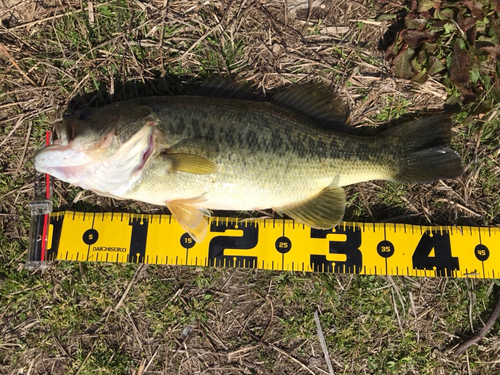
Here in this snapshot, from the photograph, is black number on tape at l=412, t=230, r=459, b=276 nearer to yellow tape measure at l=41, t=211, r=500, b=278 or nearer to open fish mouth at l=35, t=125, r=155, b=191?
yellow tape measure at l=41, t=211, r=500, b=278

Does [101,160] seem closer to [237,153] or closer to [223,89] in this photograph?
[237,153]

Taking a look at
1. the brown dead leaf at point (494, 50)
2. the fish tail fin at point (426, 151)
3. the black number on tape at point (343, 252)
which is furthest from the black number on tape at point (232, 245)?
the brown dead leaf at point (494, 50)

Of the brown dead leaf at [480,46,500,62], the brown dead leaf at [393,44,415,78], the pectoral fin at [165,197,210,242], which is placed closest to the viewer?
the pectoral fin at [165,197,210,242]

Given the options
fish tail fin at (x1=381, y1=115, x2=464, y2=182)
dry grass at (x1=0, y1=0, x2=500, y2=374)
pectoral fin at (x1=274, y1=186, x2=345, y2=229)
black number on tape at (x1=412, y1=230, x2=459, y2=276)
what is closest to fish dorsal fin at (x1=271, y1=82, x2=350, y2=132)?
dry grass at (x1=0, y1=0, x2=500, y2=374)

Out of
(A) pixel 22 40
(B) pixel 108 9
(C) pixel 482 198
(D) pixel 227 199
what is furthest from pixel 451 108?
(A) pixel 22 40

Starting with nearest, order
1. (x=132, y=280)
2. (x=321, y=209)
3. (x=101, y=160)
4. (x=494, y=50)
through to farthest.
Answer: (x=101, y=160) → (x=321, y=209) → (x=494, y=50) → (x=132, y=280)

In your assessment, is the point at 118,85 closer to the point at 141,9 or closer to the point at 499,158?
the point at 141,9

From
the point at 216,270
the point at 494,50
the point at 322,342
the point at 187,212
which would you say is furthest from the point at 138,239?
the point at 494,50
